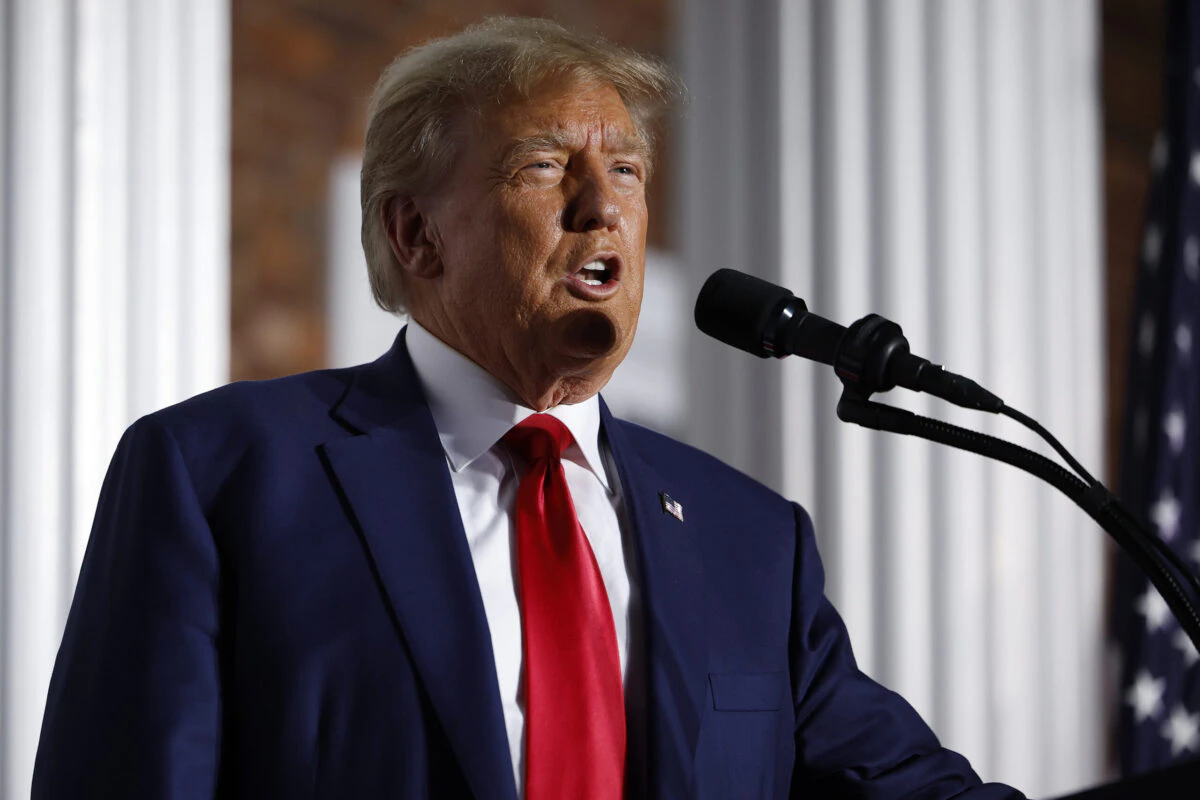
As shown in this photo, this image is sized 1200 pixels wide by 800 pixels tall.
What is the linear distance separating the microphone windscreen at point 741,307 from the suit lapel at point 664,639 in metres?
0.27

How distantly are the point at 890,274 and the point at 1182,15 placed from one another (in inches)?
40.9

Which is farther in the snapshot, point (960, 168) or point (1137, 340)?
point (1137, 340)

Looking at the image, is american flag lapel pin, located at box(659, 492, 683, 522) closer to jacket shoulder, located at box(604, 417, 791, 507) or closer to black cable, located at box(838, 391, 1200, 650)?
jacket shoulder, located at box(604, 417, 791, 507)

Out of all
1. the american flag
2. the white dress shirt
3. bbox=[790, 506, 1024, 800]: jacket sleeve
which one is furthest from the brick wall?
bbox=[790, 506, 1024, 800]: jacket sleeve

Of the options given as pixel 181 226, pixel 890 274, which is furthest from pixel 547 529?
pixel 890 274

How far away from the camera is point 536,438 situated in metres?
1.26

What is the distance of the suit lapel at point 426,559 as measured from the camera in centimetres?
108

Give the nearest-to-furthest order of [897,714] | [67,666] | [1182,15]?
[67,666] < [897,714] < [1182,15]

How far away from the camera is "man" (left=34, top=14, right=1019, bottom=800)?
1065 mm

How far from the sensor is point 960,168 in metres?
2.46

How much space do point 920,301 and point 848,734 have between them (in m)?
1.24

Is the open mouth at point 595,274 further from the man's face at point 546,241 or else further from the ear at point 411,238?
the ear at point 411,238

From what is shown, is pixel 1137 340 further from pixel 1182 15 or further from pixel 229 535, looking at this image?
pixel 229 535

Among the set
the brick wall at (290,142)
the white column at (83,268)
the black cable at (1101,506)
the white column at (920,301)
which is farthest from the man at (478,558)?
the brick wall at (290,142)
